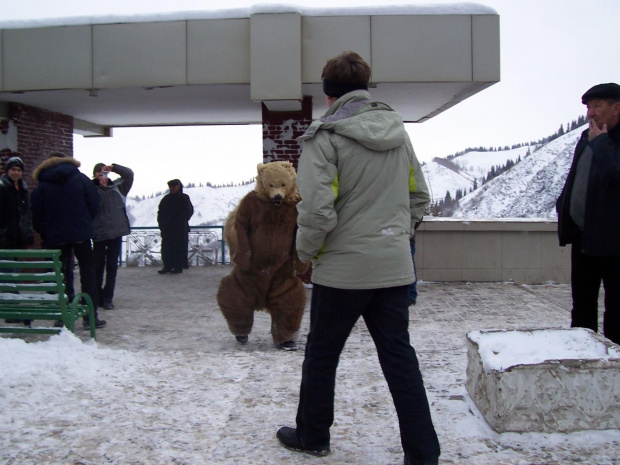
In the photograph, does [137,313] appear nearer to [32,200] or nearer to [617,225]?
[32,200]

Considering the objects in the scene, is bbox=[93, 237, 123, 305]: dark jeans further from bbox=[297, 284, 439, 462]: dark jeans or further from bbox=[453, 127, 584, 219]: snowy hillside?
bbox=[453, 127, 584, 219]: snowy hillside

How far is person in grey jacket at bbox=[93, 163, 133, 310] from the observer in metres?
7.95

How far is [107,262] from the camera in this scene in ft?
27.0

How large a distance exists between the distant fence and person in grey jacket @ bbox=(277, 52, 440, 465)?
35.1 ft

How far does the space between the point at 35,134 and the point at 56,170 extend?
463 cm

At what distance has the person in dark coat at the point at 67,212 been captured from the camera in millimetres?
6508

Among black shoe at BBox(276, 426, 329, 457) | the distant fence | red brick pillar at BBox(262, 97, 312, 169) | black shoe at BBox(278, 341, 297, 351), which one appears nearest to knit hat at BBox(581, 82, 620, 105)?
black shoe at BBox(276, 426, 329, 457)

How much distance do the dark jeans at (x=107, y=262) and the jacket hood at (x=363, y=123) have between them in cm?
558

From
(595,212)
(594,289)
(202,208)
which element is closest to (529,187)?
(202,208)

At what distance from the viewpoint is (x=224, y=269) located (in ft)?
42.3

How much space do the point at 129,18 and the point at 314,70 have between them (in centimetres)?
260

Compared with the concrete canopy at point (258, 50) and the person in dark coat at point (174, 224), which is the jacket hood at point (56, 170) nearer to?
the concrete canopy at point (258, 50)

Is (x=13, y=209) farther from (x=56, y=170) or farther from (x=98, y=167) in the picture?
(x=98, y=167)

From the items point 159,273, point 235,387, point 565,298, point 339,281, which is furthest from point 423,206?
point 159,273
